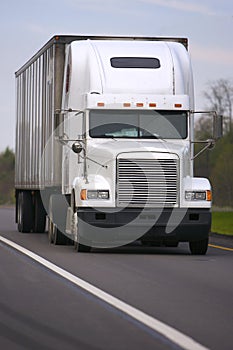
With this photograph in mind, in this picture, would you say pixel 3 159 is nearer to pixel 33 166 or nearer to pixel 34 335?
pixel 33 166

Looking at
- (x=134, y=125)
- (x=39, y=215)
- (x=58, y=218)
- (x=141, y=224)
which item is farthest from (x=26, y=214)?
(x=141, y=224)

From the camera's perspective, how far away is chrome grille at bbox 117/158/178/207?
21.6m

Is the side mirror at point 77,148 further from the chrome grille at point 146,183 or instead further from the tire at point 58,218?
the tire at point 58,218

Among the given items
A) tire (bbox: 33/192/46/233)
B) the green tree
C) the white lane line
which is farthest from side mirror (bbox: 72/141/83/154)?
the green tree

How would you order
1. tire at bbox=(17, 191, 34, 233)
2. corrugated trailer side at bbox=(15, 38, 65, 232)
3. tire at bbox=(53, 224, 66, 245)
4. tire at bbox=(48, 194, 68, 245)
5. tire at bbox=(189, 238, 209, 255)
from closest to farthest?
tire at bbox=(189, 238, 209, 255) < tire at bbox=(48, 194, 68, 245) < tire at bbox=(53, 224, 66, 245) < corrugated trailer side at bbox=(15, 38, 65, 232) < tire at bbox=(17, 191, 34, 233)

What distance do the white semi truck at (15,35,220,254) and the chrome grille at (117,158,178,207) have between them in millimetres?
20

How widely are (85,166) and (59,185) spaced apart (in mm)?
2437

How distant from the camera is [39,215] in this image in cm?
3014

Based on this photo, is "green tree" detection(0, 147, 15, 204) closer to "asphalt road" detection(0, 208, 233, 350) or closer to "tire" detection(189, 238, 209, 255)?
"tire" detection(189, 238, 209, 255)

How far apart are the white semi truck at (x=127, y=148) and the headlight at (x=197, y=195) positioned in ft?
0.07

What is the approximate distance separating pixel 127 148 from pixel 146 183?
81cm

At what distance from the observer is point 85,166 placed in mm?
22359

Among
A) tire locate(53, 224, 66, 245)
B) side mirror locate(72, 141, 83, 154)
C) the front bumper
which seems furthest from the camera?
tire locate(53, 224, 66, 245)

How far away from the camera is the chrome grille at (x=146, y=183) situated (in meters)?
21.6
